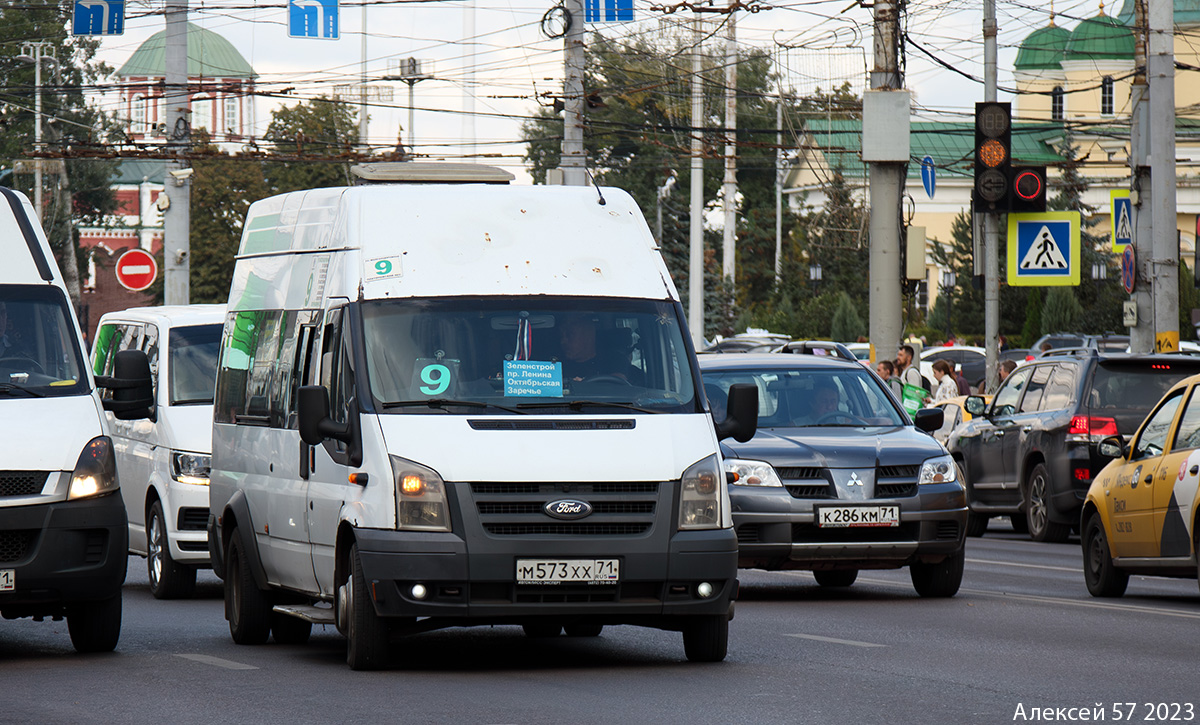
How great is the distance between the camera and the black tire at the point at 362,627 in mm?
9766

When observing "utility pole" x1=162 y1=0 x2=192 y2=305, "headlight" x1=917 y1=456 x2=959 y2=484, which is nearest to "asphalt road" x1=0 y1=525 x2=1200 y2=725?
"headlight" x1=917 y1=456 x2=959 y2=484

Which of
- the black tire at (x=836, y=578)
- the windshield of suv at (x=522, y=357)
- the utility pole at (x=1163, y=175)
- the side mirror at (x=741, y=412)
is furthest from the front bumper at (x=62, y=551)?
the utility pole at (x=1163, y=175)

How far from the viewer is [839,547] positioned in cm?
1372

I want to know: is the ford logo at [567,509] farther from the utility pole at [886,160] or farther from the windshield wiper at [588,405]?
the utility pole at [886,160]

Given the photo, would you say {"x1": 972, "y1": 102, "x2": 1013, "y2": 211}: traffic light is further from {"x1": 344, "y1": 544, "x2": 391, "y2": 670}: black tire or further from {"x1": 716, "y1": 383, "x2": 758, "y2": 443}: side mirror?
{"x1": 344, "y1": 544, "x2": 391, "y2": 670}: black tire

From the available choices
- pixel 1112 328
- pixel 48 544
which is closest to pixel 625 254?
pixel 48 544

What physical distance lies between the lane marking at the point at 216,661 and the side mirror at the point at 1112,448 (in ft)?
21.3

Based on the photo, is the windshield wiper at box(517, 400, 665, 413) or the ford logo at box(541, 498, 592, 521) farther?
the windshield wiper at box(517, 400, 665, 413)

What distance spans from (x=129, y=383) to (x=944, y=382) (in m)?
19.2


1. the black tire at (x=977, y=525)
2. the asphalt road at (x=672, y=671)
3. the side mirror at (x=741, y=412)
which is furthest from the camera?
the black tire at (x=977, y=525)

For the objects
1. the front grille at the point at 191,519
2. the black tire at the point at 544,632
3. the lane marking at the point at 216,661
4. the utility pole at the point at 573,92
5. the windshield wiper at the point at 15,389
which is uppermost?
the utility pole at the point at 573,92

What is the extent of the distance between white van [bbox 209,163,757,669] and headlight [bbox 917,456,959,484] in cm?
366

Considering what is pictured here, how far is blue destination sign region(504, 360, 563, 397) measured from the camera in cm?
1009

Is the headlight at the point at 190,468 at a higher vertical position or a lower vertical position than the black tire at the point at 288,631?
higher
